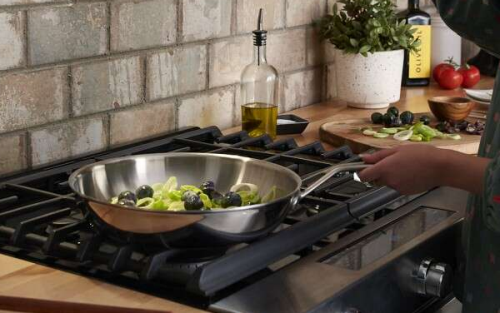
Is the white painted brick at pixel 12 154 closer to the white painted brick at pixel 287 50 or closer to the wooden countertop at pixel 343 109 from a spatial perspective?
the wooden countertop at pixel 343 109

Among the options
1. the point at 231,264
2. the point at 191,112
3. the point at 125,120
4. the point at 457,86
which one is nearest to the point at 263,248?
the point at 231,264

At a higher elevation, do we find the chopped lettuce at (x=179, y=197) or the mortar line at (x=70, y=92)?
the mortar line at (x=70, y=92)

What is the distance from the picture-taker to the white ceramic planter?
2402mm

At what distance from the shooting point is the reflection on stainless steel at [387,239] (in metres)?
1.31

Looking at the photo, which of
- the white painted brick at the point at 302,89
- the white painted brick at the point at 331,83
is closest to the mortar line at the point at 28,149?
the white painted brick at the point at 302,89

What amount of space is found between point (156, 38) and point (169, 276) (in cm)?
88

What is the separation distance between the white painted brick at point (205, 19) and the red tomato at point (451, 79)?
88 cm

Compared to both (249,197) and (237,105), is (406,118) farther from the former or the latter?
(249,197)

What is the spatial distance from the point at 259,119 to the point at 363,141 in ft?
0.76

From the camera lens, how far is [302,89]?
2492 mm

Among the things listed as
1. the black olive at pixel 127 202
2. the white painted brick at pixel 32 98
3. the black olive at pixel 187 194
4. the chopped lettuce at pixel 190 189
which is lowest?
the black olive at pixel 127 202

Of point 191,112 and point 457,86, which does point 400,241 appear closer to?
point 191,112

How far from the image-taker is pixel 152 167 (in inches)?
58.9

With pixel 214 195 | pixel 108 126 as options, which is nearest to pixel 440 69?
pixel 108 126
